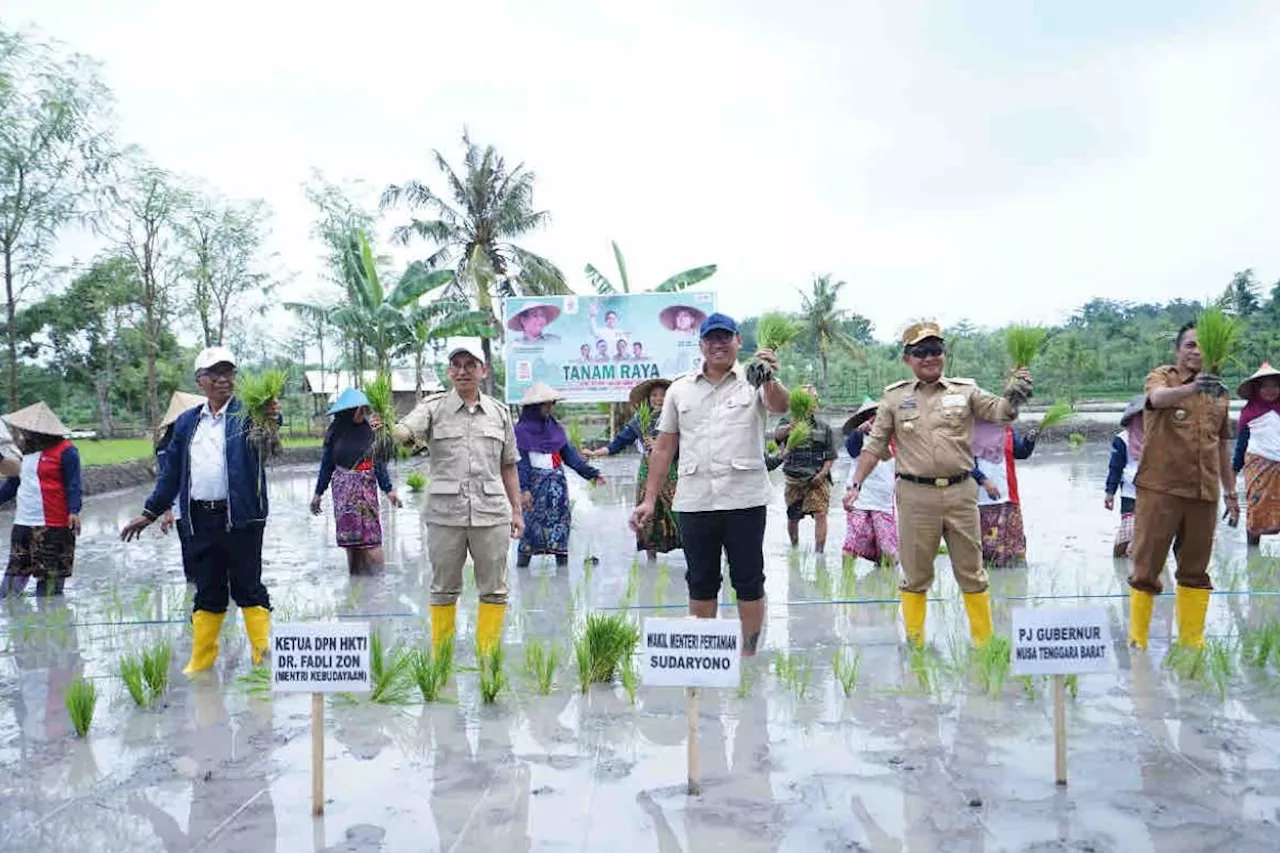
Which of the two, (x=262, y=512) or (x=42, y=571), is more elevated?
(x=262, y=512)

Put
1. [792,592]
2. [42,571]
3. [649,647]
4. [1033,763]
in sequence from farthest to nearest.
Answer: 1. [42,571]
2. [792,592]
3. [1033,763]
4. [649,647]

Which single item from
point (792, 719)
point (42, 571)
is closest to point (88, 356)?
point (42, 571)

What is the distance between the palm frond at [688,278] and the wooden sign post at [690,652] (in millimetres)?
21930

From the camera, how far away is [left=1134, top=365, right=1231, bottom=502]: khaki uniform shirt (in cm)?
424

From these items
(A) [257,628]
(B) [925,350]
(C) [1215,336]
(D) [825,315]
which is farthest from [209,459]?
(D) [825,315]

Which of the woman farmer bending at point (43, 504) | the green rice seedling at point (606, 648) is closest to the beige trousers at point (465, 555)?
the green rice seedling at point (606, 648)

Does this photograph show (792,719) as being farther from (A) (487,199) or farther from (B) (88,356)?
(B) (88,356)

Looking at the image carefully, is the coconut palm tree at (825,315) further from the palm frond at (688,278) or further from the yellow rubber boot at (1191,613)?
the yellow rubber boot at (1191,613)

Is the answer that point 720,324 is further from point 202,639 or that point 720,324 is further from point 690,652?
point 202,639

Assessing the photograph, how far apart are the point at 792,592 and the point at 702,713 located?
2.74 metres

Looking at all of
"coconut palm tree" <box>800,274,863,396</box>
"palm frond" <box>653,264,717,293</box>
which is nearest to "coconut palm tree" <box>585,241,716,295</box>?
"palm frond" <box>653,264,717,293</box>

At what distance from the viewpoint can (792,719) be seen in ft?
12.5

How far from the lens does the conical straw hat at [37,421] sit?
670 cm

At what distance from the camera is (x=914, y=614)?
4.68 m
